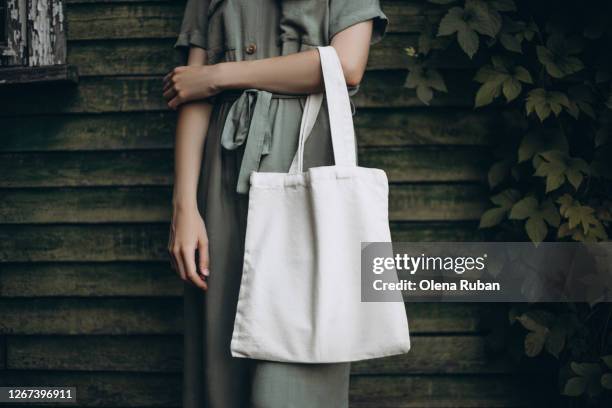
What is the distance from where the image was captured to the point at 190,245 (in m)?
1.46

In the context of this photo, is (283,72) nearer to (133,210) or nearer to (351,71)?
(351,71)

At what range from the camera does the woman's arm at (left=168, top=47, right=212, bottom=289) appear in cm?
147

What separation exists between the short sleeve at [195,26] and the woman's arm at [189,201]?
0.22 metres

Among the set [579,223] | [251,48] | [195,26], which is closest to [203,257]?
[251,48]

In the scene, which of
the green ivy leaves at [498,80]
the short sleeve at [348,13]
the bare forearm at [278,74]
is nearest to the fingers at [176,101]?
the bare forearm at [278,74]

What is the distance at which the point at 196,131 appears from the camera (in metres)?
1.55

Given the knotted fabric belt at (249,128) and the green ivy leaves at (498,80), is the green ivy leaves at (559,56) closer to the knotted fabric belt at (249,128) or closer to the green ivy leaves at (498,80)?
the green ivy leaves at (498,80)

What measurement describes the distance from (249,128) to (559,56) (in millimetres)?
1151

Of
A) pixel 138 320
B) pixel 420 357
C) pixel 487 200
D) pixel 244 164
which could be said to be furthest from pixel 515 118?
pixel 138 320

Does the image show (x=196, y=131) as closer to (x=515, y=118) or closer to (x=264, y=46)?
(x=264, y=46)

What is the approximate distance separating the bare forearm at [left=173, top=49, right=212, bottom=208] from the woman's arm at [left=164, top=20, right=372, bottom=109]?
0.14 ft

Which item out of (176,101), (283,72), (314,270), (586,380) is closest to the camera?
(314,270)

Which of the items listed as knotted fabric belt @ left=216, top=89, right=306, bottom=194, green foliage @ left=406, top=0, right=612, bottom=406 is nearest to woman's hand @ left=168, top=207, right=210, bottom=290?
knotted fabric belt @ left=216, top=89, right=306, bottom=194

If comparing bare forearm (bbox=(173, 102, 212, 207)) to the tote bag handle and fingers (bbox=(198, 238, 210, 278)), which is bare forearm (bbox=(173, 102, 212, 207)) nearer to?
fingers (bbox=(198, 238, 210, 278))
